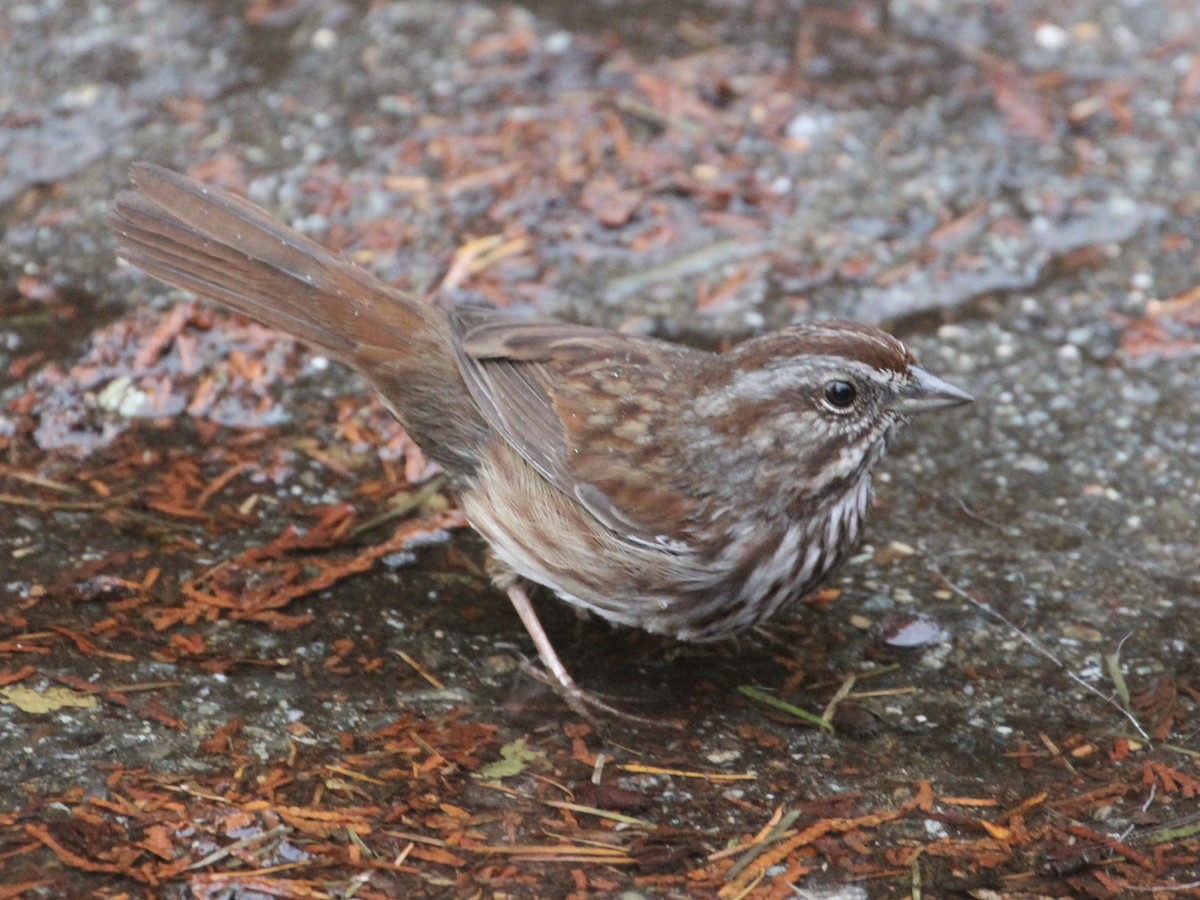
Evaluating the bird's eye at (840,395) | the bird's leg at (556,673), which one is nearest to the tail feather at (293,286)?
the bird's leg at (556,673)

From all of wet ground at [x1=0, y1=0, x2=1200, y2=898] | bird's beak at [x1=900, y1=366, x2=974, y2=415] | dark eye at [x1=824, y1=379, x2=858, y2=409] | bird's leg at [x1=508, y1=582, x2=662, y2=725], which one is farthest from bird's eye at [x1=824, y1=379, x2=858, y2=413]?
bird's leg at [x1=508, y1=582, x2=662, y2=725]

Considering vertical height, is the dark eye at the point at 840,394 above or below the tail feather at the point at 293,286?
below

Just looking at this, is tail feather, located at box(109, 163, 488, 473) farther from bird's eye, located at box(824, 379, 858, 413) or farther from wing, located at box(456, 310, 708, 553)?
bird's eye, located at box(824, 379, 858, 413)

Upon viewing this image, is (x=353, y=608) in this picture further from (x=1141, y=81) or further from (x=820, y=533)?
(x=1141, y=81)

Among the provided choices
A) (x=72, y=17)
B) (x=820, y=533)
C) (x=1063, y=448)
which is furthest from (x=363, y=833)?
(x=72, y=17)

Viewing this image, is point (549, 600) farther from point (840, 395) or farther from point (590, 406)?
point (840, 395)

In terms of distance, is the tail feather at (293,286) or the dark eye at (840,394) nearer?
the dark eye at (840,394)

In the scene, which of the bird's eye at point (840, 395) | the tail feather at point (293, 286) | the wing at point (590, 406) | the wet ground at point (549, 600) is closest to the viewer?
the wet ground at point (549, 600)

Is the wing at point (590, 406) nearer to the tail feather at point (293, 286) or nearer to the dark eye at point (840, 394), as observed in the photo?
the tail feather at point (293, 286)
